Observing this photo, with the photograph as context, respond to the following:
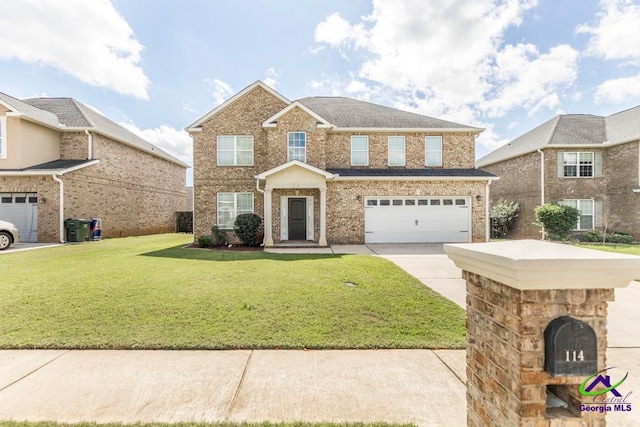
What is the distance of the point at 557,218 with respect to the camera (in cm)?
1672

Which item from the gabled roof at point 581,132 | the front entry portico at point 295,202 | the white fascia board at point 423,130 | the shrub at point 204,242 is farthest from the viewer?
the gabled roof at point 581,132

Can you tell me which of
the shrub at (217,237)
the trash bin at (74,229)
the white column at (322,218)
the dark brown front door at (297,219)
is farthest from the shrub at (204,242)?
the trash bin at (74,229)

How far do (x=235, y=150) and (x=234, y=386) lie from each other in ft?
44.7

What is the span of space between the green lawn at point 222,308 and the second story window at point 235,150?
7.79 m

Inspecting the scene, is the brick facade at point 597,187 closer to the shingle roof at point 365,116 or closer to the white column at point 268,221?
the shingle roof at point 365,116

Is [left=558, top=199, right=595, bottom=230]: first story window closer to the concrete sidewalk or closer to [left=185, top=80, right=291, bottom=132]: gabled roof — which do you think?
[left=185, top=80, right=291, bottom=132]: gabled roof

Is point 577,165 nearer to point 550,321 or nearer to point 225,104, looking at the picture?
point 225,104

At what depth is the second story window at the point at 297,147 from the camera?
14891mm

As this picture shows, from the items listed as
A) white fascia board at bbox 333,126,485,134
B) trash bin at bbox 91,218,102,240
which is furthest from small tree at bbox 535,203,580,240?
trash bin at bbox 91,218,102,240

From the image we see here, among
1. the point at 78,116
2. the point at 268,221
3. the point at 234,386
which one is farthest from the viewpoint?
the point at 78,116

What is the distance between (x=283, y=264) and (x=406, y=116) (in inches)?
481

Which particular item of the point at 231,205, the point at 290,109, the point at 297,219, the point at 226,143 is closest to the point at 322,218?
the point at 297,219

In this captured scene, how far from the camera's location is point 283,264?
9.17m

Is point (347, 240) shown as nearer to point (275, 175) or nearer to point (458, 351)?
point (275, 175)
